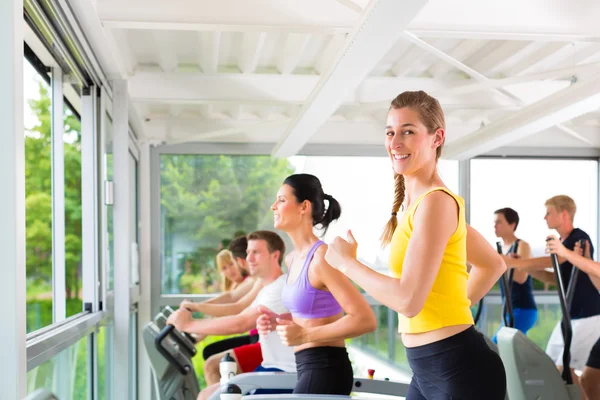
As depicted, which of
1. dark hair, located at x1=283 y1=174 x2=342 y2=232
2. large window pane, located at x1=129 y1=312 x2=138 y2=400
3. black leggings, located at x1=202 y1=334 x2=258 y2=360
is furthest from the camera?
large window pane, located at x1=129 y1=312 x2=138 y2=400

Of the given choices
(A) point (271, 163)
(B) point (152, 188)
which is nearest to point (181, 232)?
(B) point (152, 188)

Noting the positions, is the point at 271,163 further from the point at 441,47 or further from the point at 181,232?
the point at 441,47

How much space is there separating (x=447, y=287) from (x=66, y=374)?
196 centimetres

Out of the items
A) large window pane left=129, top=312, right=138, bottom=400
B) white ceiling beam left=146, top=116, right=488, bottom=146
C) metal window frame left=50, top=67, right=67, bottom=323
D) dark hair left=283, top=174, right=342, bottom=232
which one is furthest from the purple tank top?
white ceiling beam left=146, top=116, right=488, bottom=146

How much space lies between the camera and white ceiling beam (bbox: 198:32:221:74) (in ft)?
17.2

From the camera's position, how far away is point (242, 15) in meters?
3.96

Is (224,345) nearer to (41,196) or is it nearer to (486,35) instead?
(41,196)

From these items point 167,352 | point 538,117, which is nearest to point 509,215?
point 538,117

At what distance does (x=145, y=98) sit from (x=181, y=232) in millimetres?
2438

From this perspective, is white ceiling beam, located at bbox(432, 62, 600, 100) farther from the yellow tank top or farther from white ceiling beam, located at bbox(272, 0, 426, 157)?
the yellow tank top

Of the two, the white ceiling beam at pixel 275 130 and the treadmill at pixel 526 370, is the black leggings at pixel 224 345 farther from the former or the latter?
the treadmill at pixel 526 370

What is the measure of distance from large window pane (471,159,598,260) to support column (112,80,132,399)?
4.87 m

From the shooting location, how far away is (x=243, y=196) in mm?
8188

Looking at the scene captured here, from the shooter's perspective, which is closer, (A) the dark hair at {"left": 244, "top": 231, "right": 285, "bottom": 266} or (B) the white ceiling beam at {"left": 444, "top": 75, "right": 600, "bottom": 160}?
(B) the white ceiling beam at {"left": 444, "top": 75, "right": 600, "bottom": 160}
